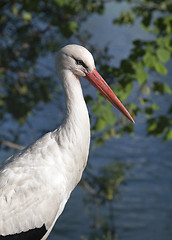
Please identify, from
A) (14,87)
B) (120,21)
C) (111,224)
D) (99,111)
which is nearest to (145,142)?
(111,224)

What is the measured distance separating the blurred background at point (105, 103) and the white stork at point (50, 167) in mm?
548

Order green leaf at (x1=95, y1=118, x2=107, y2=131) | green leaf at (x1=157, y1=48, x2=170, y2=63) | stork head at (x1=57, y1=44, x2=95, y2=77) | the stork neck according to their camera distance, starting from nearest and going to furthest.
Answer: stork head at (x1=57, y1=44, x2=95, y2=77)
the stork neck
green leaf at (x1=157, y1=48, x2=170, y2=63)
green leaf at (x1=95, y1=118, x2=107, y2=131)

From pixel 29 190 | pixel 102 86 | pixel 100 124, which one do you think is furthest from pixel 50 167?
pixel 100 124

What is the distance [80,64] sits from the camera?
226 cm

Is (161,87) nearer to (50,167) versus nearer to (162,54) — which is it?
(162,54)

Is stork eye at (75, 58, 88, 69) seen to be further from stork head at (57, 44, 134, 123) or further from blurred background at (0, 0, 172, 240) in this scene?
blurred background at (0, 0, 172, 240)

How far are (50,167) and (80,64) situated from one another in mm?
566

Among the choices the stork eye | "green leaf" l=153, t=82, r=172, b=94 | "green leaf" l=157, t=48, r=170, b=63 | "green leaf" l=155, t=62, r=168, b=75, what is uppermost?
the stork eye

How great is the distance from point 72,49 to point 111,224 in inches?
253

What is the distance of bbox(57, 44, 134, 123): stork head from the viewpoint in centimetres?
221

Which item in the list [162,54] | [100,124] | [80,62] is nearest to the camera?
[80,62]

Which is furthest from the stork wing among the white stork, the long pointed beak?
the long pointed beak

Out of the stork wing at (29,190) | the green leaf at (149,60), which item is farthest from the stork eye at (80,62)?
the green leaf at (149,60)

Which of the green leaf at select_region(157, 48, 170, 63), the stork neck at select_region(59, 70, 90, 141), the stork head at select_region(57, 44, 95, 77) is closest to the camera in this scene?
the stork head at select_region(57, 44, 95, 77)
